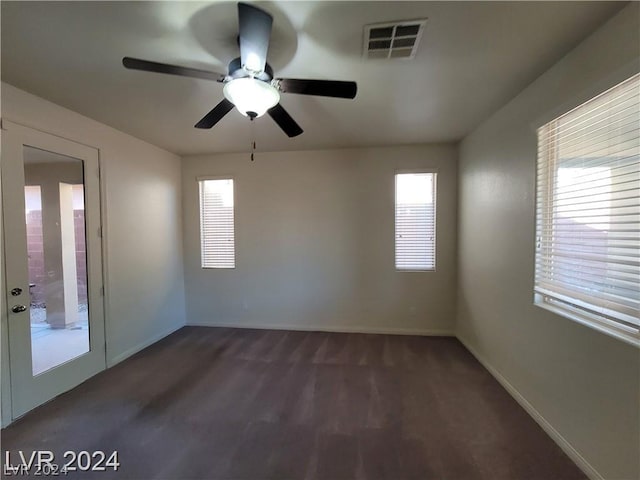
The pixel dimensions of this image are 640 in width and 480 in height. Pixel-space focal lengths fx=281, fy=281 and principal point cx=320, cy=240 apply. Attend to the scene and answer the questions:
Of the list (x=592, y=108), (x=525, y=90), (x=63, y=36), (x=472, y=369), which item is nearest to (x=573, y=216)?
(x=592, y=108)

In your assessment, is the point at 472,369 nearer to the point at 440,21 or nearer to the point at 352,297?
the point at 352,297

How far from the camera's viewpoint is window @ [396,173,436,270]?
13.0 ft

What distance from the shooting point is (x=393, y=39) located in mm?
1716

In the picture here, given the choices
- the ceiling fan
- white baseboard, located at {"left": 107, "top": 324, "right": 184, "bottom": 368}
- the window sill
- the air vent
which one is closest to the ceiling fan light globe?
the ceiling fan

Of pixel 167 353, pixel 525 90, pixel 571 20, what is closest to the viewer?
pixel 571 20

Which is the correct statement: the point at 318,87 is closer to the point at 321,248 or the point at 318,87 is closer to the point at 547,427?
the point at 321,248

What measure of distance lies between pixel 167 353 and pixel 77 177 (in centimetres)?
221

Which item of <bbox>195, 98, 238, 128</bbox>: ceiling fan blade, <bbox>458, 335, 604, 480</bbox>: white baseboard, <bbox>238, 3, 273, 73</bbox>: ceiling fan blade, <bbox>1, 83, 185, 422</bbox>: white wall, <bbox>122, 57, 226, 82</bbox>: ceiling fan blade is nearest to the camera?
<bbox>238, 3, 273, 73</bbox>: ceiling fan blade

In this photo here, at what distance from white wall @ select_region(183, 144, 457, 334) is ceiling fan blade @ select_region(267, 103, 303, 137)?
188 cm

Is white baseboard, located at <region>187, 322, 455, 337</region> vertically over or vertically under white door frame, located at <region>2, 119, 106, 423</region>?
under

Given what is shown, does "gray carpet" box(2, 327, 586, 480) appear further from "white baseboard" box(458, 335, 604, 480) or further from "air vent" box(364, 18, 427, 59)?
"air vent" box(364, 18, 427, 59)

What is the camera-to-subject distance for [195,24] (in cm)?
161

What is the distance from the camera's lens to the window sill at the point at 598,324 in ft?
4.91

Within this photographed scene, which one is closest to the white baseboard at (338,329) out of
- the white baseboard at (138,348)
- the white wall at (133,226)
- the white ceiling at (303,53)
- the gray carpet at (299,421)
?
the white baseboard at (138,348)
